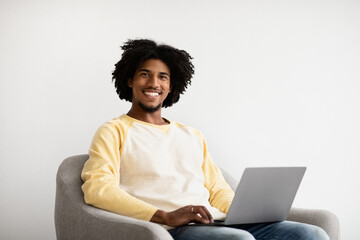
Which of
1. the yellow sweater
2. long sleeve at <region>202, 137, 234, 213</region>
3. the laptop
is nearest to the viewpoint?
the laptop

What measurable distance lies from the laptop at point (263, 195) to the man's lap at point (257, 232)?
4 cm

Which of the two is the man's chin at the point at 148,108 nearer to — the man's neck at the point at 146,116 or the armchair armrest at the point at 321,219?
the man's neck at the point at 146,116

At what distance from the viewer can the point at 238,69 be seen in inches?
117

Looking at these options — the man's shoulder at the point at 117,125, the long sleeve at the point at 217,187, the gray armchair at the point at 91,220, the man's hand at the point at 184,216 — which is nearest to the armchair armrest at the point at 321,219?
the gray armchair at the point at 91,220

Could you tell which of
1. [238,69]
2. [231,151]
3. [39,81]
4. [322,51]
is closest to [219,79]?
[238,69]

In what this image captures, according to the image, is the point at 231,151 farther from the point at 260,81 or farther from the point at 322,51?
the point at 322,51

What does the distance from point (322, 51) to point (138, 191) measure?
1713mm

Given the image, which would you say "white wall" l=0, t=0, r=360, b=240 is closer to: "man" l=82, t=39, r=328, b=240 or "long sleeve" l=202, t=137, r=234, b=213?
"man" l=82, t=39, r=328, b=240

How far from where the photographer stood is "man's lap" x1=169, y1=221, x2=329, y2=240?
1624mm

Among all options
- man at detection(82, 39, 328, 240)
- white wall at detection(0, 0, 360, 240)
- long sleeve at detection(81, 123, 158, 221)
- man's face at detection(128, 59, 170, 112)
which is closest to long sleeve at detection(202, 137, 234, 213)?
man at detection(82, 39, 328, 240)

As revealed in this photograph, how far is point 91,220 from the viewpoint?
1735 millimetres

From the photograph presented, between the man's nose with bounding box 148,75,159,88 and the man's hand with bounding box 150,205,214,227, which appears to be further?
the man's nose with bounding box 148,75,159,88

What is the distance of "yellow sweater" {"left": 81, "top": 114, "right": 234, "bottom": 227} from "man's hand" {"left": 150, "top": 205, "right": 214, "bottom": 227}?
4 cm

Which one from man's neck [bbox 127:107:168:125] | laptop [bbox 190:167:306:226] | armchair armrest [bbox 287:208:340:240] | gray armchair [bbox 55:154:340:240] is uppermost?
man's neck [bbox 127:107:168:125]
